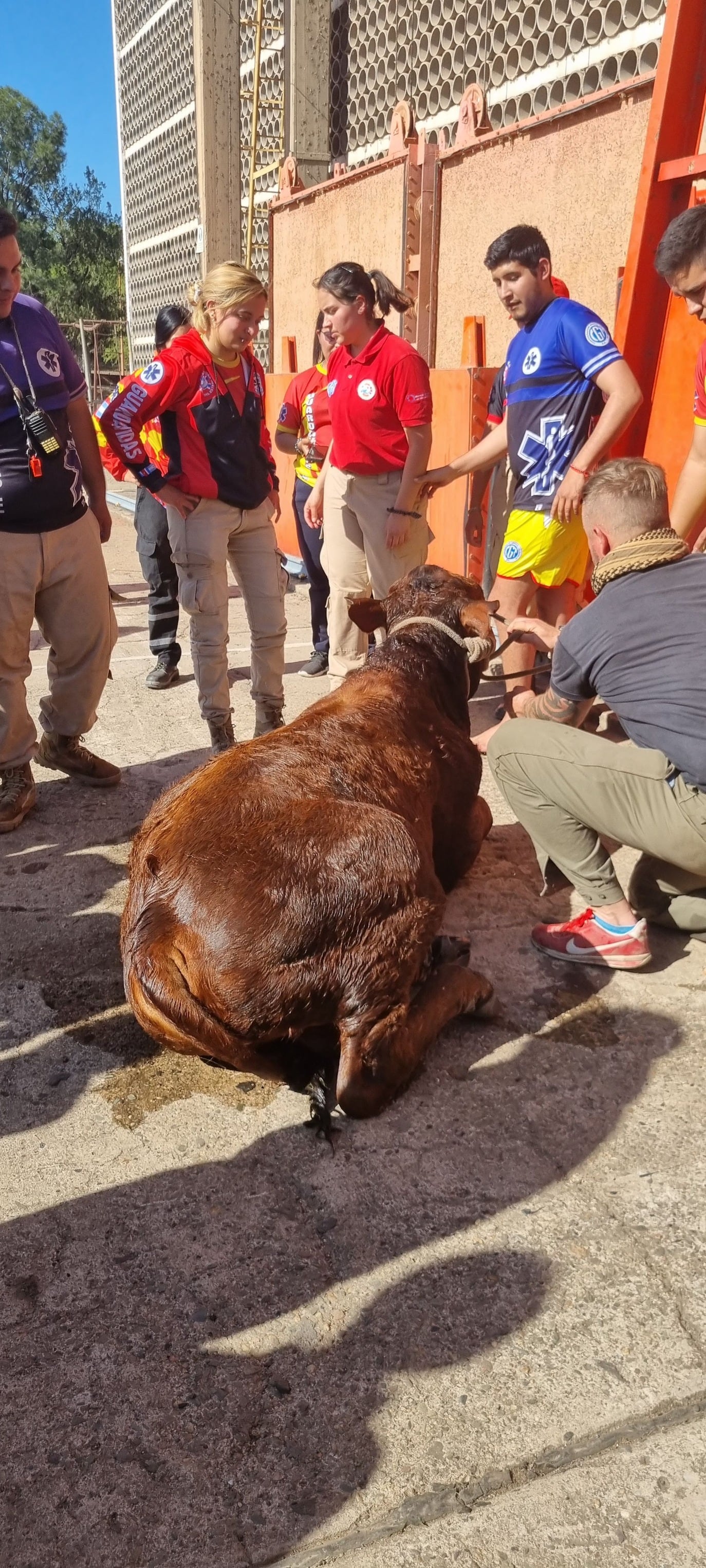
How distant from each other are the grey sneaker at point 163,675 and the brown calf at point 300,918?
11.4 ft

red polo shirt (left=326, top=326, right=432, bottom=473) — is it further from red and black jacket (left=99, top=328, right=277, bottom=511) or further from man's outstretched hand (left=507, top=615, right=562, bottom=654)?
man's outstretched hand (left=507, top=615, right=562, bottom=654)

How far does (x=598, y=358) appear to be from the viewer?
14.3ft

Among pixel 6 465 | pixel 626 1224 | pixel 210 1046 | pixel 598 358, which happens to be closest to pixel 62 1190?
pixel 210 1046

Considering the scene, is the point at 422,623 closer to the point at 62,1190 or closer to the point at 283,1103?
the point at 283,1103

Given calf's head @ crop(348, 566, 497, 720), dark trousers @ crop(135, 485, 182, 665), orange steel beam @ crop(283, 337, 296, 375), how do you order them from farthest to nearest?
orange steel beam @ crop(283, 337, 296, 375)
dark trousers @ crop(135, 485, 182, 665)
calf's head @ crop(348, 566, 497, 720)

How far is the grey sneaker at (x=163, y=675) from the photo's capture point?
21.4 ft

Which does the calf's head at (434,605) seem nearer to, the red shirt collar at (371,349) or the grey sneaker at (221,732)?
the grey sneaker at (221,732)

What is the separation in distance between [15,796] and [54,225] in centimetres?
7322

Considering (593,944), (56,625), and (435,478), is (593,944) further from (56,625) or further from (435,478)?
(56,625)

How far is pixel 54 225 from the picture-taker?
66.2 m

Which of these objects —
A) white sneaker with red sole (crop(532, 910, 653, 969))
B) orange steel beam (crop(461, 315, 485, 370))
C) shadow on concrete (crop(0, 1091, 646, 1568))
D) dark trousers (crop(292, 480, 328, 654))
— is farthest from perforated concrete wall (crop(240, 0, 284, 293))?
shadow on concrete (crop(0, 1091, 646, 1568))

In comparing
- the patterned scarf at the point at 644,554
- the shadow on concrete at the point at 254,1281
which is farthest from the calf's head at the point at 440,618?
the shadow on concrete at the point at 254,1281

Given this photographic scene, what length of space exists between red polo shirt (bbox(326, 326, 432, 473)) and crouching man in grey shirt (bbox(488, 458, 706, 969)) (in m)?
2.00

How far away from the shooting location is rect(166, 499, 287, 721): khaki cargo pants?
4.89 meters
